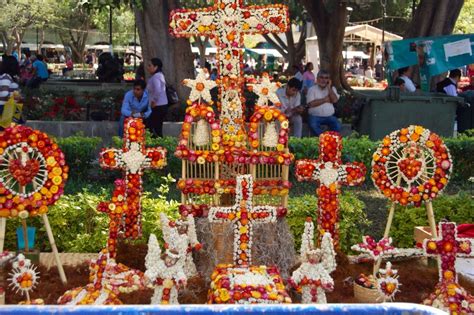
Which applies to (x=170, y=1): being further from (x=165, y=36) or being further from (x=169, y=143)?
(x=169, y=143)

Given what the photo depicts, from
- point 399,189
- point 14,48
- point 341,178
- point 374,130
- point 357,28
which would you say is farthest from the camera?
point 14,48

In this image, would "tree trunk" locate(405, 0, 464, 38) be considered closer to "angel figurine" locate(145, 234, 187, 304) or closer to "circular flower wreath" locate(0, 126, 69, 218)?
"circular flower wreath" locate(0, 126, 69, 218)

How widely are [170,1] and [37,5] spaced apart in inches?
1393

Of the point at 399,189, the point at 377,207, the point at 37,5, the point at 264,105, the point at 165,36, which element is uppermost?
the point at 37,5

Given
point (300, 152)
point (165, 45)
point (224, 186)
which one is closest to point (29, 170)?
point (224, 186)

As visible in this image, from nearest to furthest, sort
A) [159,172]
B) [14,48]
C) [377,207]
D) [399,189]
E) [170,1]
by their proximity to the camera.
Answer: [399,189]
[377,207]
[159,172]
[170,1]
[14,48]

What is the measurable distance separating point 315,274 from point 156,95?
7.02 m

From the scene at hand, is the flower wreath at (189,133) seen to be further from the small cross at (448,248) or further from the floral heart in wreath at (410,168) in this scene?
the small cross at (448,248)

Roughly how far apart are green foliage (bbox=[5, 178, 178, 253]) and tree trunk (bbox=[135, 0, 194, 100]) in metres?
8.61

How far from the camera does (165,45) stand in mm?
15883

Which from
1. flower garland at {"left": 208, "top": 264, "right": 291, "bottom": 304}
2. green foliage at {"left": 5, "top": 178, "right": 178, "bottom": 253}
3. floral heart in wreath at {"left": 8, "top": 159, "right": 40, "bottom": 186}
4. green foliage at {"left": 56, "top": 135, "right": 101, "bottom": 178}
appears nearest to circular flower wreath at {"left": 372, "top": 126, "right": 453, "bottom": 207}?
flower garland at {"left": 208, "top": 264, "right": 291, "bottom": 304}

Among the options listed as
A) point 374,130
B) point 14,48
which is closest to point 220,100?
point 374,130

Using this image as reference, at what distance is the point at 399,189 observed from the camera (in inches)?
228

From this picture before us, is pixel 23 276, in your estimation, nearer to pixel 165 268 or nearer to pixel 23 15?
pixel 165 268
